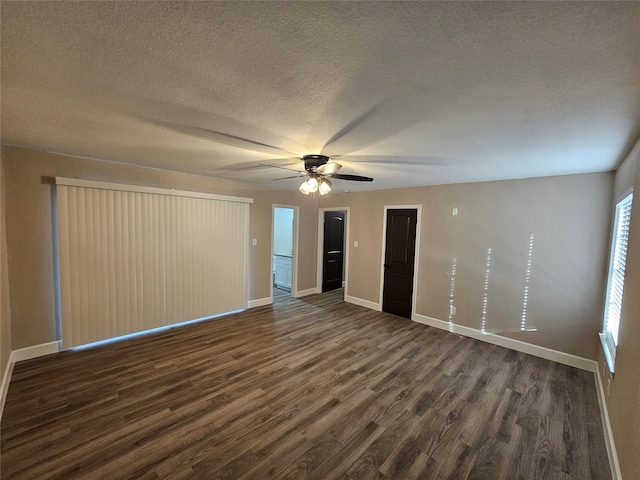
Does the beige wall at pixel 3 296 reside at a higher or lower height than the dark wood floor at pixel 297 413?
higher

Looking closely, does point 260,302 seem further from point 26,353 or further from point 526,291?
point 526,291

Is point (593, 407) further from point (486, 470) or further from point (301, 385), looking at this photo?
point (301, 385)

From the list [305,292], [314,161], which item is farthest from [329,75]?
[305,292]

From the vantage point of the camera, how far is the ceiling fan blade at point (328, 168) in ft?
7.82

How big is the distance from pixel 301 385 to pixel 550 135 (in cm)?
304

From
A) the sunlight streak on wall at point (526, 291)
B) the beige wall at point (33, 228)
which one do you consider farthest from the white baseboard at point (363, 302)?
the beige wall at point (33, 228)

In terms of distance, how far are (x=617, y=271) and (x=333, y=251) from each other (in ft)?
15.6

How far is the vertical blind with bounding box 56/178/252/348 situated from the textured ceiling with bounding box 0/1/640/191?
1098mm

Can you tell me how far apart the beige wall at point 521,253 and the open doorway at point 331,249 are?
1867mm

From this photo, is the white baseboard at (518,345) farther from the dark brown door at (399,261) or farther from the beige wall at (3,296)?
the beige wall at (3,296)

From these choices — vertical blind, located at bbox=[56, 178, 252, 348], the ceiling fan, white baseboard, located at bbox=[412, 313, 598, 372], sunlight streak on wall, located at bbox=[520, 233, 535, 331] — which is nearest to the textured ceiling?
the ceiling fan

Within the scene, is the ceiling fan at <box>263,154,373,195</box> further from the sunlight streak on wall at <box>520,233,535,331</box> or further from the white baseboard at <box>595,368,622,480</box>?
the white baseboard at <box>595,368,622,480</box>

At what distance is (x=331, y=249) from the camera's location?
257 inches

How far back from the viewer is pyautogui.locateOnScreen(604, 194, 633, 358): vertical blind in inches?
94.0
